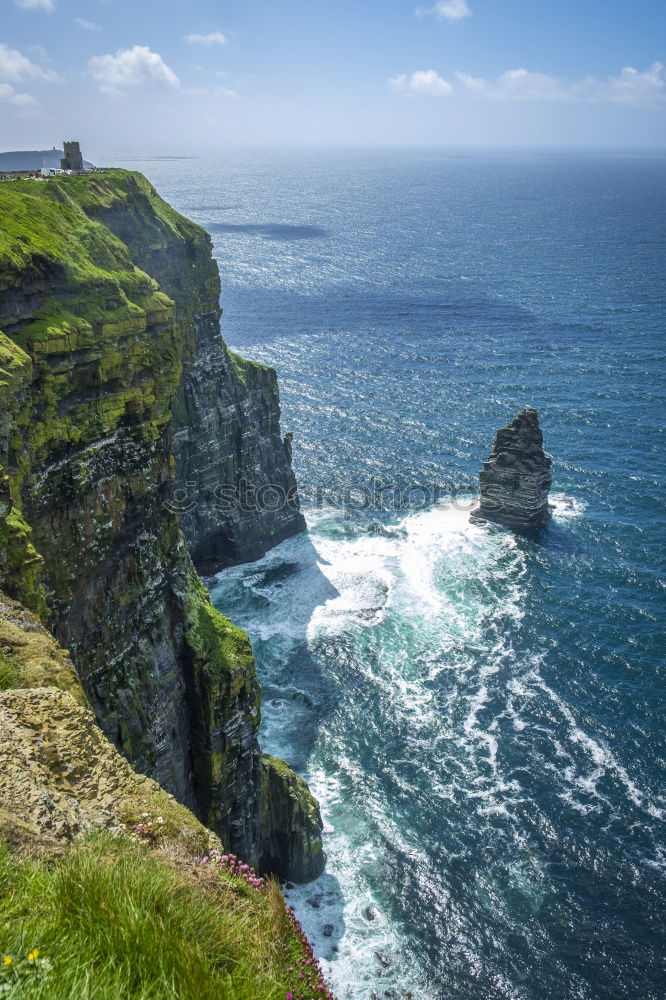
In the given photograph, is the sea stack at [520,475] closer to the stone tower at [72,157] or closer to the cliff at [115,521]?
the cliff at [115,521]

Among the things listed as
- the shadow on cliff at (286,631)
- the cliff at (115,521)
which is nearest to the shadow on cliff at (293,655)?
the shadow on cliff at (286,631)

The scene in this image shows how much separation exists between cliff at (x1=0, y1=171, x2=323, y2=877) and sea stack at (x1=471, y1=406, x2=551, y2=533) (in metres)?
46.7

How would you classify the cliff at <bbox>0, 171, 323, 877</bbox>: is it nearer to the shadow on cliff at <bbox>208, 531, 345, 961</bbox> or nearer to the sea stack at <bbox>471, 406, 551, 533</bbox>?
the shadow on cliff at <bbox>208, 531, 345, 961</bbox>

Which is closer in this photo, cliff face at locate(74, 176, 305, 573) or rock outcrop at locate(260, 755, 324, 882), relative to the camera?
rock outcrop at locate(260, 755, 324, 882)

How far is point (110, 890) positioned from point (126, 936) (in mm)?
716

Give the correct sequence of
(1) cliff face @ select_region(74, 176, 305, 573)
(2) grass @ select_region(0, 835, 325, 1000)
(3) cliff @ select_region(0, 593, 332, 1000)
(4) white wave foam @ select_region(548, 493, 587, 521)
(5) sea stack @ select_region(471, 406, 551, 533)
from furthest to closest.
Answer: (4) white wave foam @ select_region(548, 493, 587, 521), (5) sea stack @ select_region(471, 406, 551, 533), (1) cliff face @ select_region(74, 176, 305, 573), (3) cliff @ select_region(0, 593, 332, 1000), (2) grass @ select_region(0, 835, 325, 1000)

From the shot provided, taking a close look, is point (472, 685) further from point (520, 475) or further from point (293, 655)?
point (520, 475)

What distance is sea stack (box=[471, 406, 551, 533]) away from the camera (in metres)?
83.0

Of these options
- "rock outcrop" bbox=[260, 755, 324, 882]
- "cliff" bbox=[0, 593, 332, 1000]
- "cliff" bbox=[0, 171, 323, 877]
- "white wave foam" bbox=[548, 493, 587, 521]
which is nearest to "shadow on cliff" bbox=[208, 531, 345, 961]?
"rock outcrop" bbox=[260, 755, 324, 882]

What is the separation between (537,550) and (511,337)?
2932 inches

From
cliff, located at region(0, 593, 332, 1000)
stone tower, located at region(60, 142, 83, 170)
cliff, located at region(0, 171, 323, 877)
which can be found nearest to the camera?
cliff, located at region(0, 593, 332, 1000)

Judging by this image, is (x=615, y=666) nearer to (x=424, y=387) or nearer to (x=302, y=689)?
(x=302, y=689)

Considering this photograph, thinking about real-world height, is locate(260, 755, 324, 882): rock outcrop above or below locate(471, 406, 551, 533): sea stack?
below

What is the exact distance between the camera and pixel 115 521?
115ft
